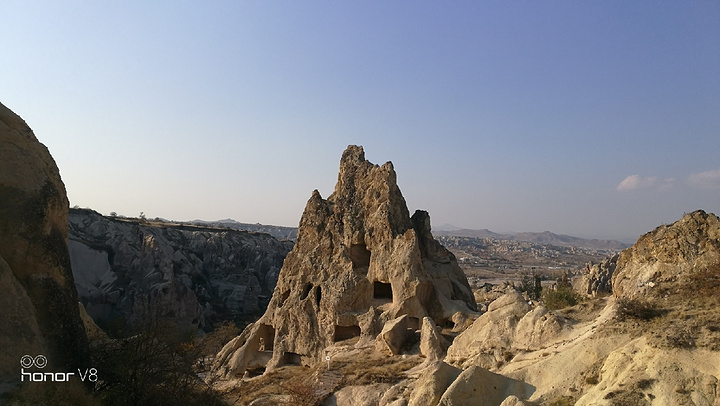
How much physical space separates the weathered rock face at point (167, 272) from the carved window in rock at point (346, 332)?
22.4 meters

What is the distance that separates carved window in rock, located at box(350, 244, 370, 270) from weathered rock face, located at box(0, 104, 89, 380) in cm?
1457

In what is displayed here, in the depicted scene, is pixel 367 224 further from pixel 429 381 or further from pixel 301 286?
pixel 429 381

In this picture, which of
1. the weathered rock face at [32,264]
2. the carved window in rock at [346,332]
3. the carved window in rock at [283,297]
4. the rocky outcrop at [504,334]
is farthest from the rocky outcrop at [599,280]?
the weathered rock face at [32,264]

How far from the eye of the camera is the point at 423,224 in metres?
26.2

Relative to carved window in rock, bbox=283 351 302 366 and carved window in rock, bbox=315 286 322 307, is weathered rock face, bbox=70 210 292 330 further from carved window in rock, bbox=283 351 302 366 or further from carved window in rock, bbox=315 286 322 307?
carved window in rock, bbox=315 286 322 307

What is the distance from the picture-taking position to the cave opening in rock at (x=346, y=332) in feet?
73.3

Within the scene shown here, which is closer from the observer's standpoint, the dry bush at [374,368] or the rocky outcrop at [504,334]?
the rocky outcrop at [504,334]

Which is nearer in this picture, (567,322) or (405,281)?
(567,322)

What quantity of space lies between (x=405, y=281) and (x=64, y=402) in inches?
596

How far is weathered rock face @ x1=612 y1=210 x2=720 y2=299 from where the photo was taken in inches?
429

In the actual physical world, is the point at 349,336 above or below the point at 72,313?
below

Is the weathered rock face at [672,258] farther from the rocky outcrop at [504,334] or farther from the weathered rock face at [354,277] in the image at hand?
the weathered rock face at [354,277]

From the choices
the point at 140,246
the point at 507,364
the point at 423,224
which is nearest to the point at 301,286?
the point at 423,224

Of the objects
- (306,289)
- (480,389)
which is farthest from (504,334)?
(306,289)
